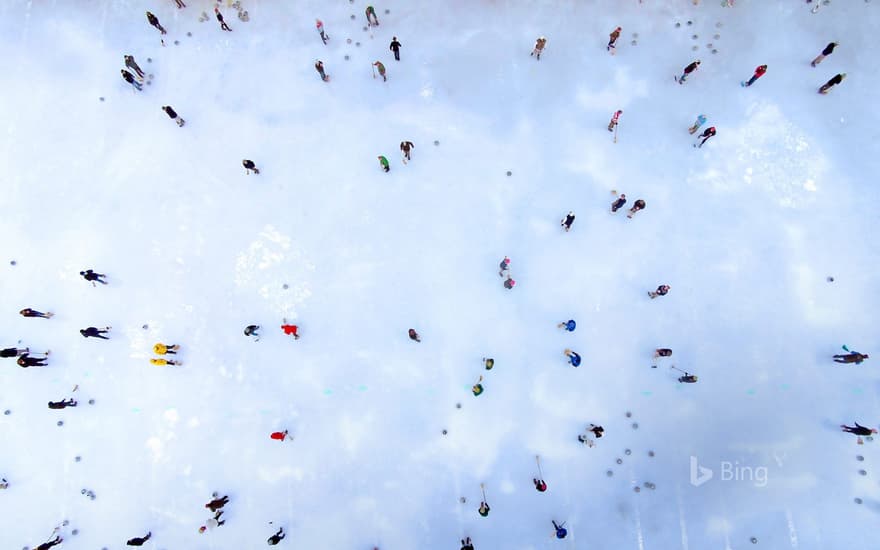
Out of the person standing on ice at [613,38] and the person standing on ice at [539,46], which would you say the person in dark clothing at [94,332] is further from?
the person standing on ice at [613,38]

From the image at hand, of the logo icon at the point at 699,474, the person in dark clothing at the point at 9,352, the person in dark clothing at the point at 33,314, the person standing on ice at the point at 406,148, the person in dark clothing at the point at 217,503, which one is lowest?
the person in dark clothing at the point at 217,503

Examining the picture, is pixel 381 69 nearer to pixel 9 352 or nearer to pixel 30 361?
pixel 30 361

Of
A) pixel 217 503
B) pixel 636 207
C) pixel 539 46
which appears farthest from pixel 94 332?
pixel 636 207

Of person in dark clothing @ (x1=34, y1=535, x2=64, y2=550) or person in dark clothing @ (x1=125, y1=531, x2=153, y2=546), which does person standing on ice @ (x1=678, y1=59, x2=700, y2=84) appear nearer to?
person in dark clothing @ (x1=125, y1=531, x2=153, y2=546)

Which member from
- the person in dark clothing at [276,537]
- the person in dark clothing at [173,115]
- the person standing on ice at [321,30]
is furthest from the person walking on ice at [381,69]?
the person in dark clothing at [276,537]

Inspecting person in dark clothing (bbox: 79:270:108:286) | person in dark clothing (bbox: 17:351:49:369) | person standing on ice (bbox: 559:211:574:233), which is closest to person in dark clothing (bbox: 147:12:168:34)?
person in dark clothing (bbox: 79:270:108:286)

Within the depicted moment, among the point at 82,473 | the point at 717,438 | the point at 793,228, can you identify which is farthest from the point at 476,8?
the point at 82,473
